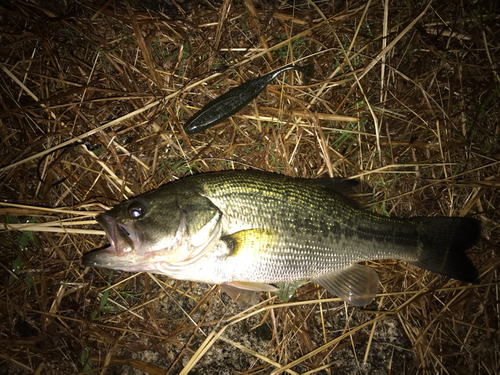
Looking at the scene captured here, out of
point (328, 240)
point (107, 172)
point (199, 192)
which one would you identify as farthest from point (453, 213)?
point (107, 172)

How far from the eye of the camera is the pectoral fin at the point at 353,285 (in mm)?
2584

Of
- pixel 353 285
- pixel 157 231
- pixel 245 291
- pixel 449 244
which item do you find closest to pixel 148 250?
pixel 157 231

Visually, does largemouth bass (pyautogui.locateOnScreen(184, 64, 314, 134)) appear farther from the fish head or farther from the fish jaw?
the fish jaw

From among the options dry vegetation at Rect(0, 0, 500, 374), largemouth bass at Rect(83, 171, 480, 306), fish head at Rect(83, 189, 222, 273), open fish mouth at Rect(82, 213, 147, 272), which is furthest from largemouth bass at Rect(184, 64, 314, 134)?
open fish mouth at Rect(82, 213, 147, 272)

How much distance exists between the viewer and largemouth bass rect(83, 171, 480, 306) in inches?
82.1

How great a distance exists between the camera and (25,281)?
2662 millimetres

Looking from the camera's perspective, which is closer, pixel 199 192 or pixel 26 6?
pixel 199 192

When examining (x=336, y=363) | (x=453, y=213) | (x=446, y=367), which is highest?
(x=453, y=213)

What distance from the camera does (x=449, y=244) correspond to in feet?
8.54

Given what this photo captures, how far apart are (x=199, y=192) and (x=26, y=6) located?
2.52m

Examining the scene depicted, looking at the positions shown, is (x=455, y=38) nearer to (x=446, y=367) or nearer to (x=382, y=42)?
(x=382, y=42)

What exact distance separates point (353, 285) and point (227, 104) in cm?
210

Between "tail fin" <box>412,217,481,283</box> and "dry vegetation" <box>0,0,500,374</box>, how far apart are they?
0.96 feet

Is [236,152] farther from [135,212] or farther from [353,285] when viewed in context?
[353,285]
